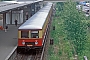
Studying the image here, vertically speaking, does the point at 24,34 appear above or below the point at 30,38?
above

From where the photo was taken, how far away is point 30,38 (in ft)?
52.5

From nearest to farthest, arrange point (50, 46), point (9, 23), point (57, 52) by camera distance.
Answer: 1. point (57, 52)
2. point (50, 46)
3. point (9, 23)

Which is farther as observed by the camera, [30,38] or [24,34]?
[24,34]

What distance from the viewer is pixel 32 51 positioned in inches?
659

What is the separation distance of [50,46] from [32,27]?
5.30 metres

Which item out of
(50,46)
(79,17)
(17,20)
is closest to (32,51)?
(50,46)

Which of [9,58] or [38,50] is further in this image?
[38,50]

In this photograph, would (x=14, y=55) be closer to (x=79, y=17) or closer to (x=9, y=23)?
(x=79, y=17)

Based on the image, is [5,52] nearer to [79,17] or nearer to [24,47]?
[24,47]

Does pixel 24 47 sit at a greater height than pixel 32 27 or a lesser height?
lesser

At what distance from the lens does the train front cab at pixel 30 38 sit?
16.0 metres

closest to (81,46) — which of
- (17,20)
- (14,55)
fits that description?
(14,55)

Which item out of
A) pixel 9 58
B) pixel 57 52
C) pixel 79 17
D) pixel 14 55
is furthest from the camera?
pixel 79 17

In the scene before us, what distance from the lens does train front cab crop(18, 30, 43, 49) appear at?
1603 centimetres
